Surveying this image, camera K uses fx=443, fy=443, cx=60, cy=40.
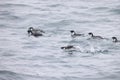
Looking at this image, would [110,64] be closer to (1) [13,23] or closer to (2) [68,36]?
(2) [68,36]

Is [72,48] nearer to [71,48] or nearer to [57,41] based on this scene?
[71,48]

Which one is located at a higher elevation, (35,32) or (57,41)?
(35,32)

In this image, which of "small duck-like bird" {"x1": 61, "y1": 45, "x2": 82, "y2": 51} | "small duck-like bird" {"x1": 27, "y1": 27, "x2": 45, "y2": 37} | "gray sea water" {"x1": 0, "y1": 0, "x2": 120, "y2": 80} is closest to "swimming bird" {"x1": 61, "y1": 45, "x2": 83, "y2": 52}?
"small duck-like bird" {"x1": 61, "y1": 45, "x2": 82, "y2": 51}

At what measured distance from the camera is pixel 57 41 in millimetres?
24062

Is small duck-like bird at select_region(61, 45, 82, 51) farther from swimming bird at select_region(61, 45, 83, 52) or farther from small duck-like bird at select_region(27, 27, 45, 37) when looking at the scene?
small duck-like bird at select_region(27, 27, 45, 37)

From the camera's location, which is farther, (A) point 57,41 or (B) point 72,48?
(A) point 57,41

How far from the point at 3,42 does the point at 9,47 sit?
1.12 metres

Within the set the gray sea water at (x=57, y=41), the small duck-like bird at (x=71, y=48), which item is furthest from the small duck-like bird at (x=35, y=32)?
the small duck-like bird at (x=71, y=48)

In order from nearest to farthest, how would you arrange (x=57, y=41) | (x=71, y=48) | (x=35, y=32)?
(x=71, y=48) → (x=57, y=41) → (x=35, y=32)

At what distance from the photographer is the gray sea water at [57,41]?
1928 cm

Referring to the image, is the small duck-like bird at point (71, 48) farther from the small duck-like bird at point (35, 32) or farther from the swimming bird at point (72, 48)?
the small duck-like bird at point (35, 32)

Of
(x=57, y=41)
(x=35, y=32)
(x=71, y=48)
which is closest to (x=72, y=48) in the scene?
(x=71, y=48)

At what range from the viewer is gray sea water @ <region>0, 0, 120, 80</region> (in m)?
19.3

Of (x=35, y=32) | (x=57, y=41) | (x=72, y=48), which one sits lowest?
(x=72, y=48)
